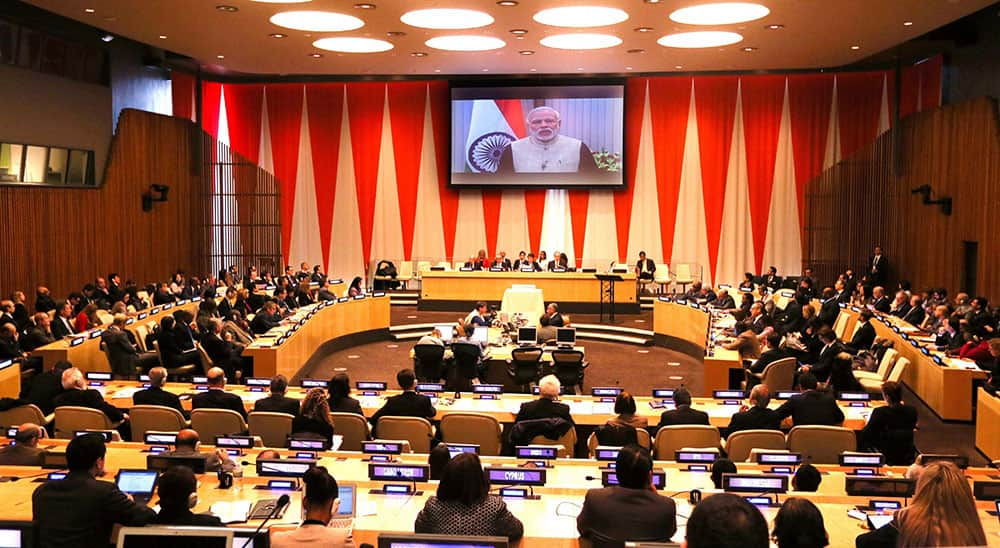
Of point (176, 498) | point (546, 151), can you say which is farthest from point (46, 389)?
point (546, 151)

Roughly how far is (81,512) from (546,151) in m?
19.6

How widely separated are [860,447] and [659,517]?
4.56 meters

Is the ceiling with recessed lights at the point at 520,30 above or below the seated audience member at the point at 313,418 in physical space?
above

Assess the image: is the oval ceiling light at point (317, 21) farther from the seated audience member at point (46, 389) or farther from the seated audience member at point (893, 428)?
the seated audience member at point (893, 428)

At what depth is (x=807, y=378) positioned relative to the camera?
8.59 meters

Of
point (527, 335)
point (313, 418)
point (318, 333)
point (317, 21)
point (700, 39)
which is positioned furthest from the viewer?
point (700, 39)

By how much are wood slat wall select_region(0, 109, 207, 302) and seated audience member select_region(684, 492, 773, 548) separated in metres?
15.3

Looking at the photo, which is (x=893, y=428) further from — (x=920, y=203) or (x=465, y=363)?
(x=920, y=203)

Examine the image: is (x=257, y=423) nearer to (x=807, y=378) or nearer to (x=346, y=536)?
(x=346, y=536)

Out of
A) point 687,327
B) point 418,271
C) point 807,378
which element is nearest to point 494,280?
point 418,271

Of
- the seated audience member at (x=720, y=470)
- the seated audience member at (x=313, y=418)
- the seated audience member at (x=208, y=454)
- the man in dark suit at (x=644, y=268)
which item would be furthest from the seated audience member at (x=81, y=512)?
the man in dark suit at (x=644, y=268)

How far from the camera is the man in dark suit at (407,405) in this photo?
28.2ft

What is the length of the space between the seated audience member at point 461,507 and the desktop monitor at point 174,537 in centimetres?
112

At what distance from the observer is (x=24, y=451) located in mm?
6340
